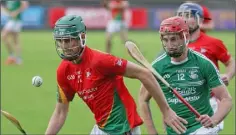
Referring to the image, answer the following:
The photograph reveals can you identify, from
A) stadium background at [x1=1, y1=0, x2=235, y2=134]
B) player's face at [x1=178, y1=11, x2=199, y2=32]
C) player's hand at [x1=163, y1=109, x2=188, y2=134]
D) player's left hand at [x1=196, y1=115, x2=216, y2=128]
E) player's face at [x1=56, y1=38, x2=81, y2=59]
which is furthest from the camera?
stadium background at [x1=1, y1=0, x2=235, y2=134]

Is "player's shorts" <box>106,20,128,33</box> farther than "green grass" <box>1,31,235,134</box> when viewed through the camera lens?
Yes

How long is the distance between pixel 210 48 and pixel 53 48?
50.9 ft

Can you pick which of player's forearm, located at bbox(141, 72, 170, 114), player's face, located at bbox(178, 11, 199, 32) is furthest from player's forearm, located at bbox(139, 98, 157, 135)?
player's face, located at bbox(178, 11, 199, 32)

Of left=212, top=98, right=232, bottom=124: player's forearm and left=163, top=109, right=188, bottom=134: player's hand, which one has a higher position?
left=163, top=109, right=188, bottom=134: player's hand

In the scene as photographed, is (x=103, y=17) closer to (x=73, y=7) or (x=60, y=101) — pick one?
(x=73, y=7)

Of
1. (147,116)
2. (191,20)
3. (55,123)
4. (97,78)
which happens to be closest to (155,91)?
(97,78)

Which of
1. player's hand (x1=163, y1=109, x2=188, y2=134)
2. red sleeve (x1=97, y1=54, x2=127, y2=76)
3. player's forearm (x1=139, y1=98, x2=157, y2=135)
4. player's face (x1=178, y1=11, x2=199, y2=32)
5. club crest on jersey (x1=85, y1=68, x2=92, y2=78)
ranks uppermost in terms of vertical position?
red sleeve (x1=97, y1=54, x2=127, y2=76)

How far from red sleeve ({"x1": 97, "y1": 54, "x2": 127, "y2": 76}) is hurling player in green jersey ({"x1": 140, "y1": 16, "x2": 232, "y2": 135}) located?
1.90ft

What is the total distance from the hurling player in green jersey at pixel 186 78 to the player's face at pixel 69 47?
83 centimetres

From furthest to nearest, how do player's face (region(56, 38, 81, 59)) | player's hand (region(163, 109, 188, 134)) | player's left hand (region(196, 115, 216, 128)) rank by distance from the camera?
player's left hand (region(196, 115, 216, 128)) < player's face (region(56, 38, 81, 59)) < player's hand (region(163, 109, 188, 134))

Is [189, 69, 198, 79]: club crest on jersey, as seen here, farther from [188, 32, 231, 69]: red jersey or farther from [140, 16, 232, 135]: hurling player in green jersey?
[188, 32, 231, 69]: red jersey

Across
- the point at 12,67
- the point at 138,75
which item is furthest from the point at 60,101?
the point at 12,67

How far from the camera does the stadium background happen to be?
11.3 m

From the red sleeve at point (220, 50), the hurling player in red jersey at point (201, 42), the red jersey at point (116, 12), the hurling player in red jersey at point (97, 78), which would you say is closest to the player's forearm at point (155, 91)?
the hurling player in red jersey at point (97, 78)
